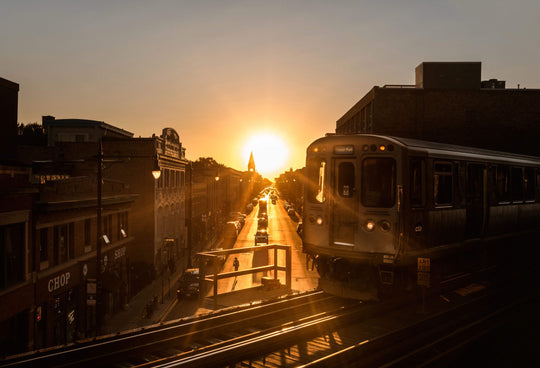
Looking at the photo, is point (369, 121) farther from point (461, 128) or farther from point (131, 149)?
point (131, 149)

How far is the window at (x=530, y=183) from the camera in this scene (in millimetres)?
16047

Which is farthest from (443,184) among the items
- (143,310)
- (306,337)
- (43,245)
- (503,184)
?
(143,310)

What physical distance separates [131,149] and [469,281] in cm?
3460

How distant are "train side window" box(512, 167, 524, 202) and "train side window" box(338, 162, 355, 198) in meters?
7.46

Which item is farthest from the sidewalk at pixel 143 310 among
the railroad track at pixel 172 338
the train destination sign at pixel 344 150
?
the train destination sign at pixel 344 150

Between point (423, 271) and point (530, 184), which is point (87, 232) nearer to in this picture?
point (423, 271)

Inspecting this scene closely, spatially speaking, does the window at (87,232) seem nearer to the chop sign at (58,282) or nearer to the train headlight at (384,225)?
the chop sign at (58,282)

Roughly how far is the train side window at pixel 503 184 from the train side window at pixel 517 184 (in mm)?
521

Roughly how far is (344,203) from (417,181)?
71.2 inches

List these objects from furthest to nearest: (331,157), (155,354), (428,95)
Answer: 1. (428,95)
2. (331,157)
3. (155,354)

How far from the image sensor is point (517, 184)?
1541 centimetres

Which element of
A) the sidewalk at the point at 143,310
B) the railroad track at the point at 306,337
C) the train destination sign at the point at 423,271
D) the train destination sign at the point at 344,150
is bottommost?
the sidewalk at the point at 143,310

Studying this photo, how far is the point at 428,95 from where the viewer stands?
38.3m

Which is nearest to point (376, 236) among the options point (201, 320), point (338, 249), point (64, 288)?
point (338, 249)
